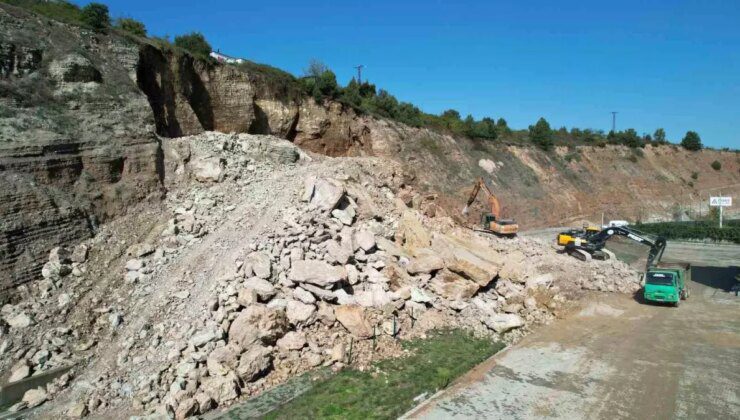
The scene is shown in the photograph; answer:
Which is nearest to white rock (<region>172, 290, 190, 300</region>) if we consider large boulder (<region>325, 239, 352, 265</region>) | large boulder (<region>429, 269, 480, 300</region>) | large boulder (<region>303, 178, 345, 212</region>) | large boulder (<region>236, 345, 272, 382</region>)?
large boulder (<region>236, 345, 272, 382</region>)

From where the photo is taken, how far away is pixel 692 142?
5953cm

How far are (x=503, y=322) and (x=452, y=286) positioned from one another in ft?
5.79

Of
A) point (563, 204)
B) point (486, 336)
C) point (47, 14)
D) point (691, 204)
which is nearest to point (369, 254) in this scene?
point (486, 336)

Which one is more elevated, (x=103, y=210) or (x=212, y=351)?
(x=103, y=210)

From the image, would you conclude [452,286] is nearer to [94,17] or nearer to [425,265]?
[425,265]

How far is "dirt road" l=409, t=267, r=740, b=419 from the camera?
8.84 metres

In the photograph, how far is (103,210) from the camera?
1334cm

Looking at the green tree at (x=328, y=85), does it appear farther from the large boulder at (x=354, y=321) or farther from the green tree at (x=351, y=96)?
the large boulder at (x=354, y=321)

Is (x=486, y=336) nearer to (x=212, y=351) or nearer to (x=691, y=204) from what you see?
(x=212, y=351)

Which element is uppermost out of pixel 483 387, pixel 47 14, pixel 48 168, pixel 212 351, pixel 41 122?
pixel 47 14

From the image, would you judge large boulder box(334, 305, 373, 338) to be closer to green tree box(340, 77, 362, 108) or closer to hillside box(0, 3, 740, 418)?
hillside box(0, 3, 740, 418)

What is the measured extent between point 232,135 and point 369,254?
8.89m

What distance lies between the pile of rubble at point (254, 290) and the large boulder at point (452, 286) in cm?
4

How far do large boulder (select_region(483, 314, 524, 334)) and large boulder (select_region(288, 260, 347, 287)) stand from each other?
4308mm
